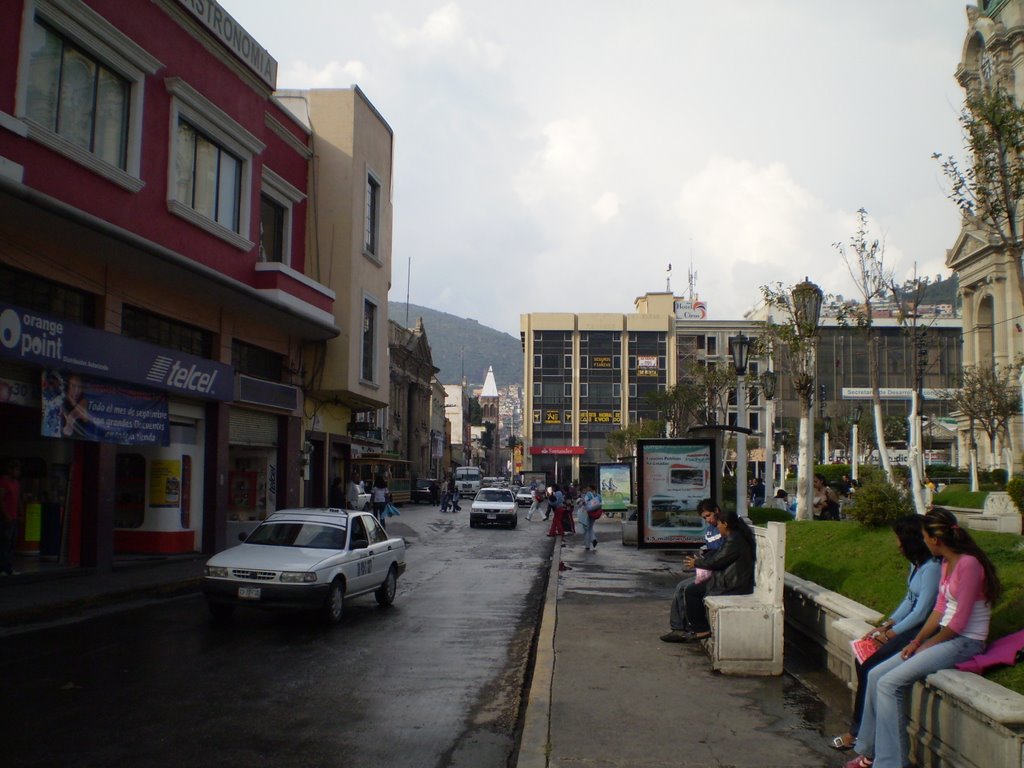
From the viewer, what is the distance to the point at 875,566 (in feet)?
34.6

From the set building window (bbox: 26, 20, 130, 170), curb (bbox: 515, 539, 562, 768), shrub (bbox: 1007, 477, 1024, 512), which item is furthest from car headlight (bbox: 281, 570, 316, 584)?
shrub (bbox: 1007, 477, 1024, 512)

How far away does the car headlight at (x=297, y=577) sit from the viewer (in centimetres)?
1156

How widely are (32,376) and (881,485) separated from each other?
13178mm

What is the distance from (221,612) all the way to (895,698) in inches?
359

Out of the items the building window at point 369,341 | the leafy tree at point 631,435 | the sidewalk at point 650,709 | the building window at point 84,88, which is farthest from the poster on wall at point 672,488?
the leafy tree at point 631,435

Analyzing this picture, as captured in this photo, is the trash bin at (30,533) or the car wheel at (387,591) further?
the trash bin at (30,533)

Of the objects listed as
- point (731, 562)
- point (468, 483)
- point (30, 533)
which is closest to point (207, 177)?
point (30, 533)

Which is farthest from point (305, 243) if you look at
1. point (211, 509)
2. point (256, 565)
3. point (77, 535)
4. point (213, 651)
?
point (213, 651)

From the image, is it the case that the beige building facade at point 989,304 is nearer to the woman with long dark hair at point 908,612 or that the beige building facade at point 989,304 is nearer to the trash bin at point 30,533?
the trash bin at point 30,533

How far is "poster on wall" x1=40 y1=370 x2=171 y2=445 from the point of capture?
15.4m

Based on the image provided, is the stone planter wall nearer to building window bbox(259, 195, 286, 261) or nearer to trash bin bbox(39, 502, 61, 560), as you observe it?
trash bin bbox(39, 502, 61, 560)

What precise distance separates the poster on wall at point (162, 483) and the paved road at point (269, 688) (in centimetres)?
639

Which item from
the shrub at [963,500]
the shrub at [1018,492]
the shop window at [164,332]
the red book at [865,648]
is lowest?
the red book at [865,648]

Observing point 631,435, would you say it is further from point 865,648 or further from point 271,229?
point 865,648
